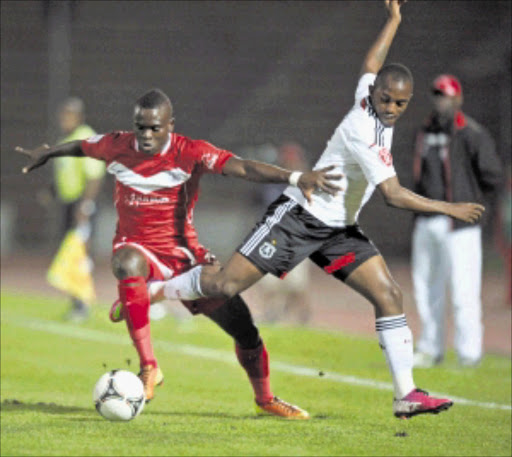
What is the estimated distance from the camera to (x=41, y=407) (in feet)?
28.8

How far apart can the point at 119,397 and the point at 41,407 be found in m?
1.26

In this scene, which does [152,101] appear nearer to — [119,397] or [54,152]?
[54,152]

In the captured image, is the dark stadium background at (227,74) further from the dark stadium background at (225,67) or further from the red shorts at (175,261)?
the red shorts at (175,261)

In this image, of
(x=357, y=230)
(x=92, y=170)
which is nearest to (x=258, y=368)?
(x=357, y=230)

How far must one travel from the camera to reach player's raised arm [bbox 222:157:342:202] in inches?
301

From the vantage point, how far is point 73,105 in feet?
48.6

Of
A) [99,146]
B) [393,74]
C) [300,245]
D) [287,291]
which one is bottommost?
[287,291]

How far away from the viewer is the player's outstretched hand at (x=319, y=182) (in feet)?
25.0

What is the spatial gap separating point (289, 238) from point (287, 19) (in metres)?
22.7

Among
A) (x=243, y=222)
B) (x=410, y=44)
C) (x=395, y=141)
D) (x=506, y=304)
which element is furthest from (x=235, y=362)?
(x=410, y=44)

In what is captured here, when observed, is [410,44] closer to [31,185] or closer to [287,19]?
[287,19]

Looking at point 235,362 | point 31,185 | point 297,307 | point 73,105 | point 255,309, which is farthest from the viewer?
point 31,185

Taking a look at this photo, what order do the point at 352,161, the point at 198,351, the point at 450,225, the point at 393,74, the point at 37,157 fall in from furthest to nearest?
the point at 198,351 < the point at 450,225 < the point at 37,157 < the point at 352,161 < the point at 393,74

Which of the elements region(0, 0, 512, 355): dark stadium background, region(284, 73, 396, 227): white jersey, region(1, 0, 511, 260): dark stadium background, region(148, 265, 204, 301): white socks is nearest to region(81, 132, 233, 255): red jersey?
region(148, 265, 204, 301): white socks
